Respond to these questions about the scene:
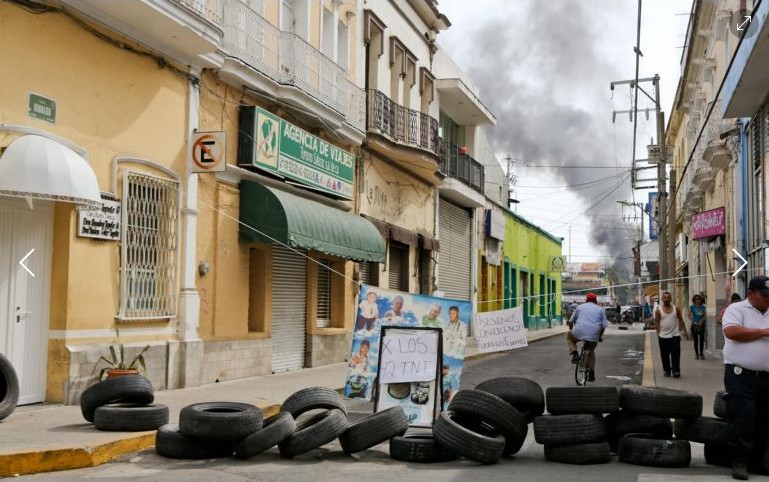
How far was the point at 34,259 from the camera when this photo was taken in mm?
11008

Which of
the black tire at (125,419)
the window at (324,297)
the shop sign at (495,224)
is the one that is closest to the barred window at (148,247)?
the black tire at (125,419)

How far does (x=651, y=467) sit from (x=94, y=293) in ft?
25.3

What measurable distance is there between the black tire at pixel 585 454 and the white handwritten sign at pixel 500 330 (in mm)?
3225

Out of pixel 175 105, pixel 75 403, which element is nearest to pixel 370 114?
pixel 175 105

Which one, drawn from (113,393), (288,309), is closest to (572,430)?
(113,393)

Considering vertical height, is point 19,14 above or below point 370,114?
below

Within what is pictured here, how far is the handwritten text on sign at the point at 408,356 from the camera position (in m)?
9.94

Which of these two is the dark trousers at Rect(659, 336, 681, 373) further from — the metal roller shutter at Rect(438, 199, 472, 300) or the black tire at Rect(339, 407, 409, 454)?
the metal roller shutter at Rect(438, 199, 472, 300)

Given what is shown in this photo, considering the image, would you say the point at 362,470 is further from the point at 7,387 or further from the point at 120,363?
the point at 120,363

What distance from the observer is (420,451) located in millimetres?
8062

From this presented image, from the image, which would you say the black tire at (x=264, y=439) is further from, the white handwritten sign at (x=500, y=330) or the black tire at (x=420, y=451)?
the white handwritten sign at (x=500, y=330)

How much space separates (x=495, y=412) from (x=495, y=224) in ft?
96.4

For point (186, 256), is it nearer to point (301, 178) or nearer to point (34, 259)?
point (34, 259)

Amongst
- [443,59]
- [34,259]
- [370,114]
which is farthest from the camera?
[443,59]
